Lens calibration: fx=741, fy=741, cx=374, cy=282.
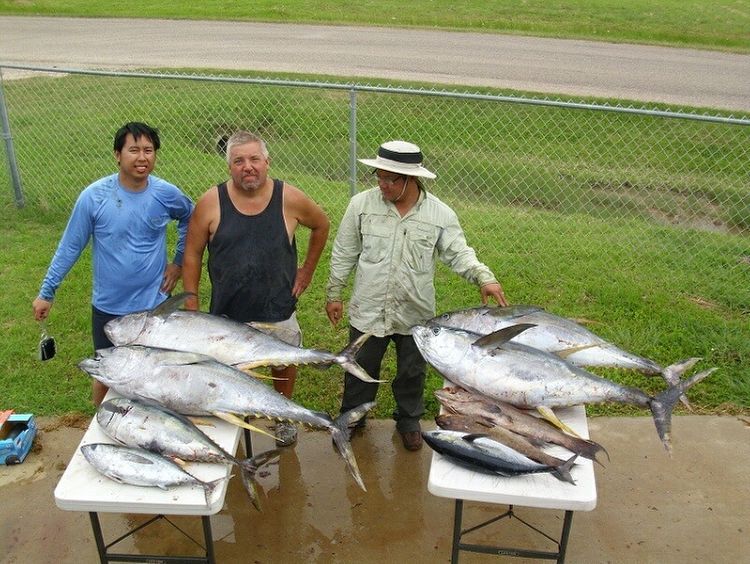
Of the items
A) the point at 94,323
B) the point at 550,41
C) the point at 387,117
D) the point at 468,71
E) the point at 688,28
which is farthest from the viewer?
the point at 688,28

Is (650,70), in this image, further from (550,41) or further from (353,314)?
(353,314)

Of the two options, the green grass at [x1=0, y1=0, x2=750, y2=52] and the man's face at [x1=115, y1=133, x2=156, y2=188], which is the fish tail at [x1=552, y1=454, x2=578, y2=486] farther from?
the green grass at [x1=0, y1=0, x2=750, y2=52]

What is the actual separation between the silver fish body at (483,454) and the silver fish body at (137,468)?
92cm

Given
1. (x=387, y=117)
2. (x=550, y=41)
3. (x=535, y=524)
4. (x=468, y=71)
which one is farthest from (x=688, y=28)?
(x=535, y=524)

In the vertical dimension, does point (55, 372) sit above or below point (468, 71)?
below

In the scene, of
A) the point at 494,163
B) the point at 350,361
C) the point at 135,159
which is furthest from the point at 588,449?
the point at 494,163

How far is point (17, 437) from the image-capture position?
13.4 ft

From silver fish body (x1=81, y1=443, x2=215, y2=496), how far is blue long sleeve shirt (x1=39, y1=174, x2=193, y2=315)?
3.78ft

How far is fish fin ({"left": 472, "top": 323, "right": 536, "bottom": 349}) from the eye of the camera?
10.4ft

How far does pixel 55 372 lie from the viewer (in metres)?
5.03

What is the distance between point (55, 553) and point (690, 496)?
3.21m

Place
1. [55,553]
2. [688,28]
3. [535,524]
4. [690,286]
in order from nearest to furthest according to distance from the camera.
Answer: [55,553]
[535,524]
[690,286]
[688,28]

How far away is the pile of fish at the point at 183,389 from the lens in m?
2.91

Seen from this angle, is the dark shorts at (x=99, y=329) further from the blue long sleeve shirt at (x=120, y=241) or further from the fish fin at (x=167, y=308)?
the fish fin at (x=167, y=308)
